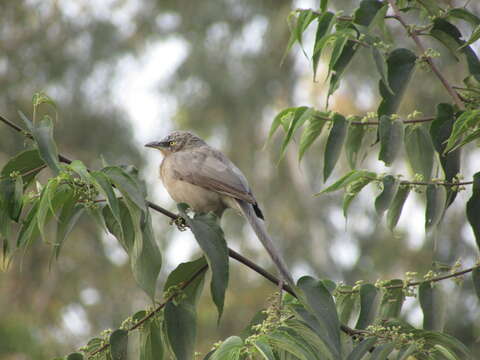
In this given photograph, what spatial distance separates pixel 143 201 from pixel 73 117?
12658mm

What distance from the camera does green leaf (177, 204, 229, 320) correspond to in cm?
242

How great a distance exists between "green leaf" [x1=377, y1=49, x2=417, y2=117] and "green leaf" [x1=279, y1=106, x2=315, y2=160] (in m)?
0.34

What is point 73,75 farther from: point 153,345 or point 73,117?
point 153,345

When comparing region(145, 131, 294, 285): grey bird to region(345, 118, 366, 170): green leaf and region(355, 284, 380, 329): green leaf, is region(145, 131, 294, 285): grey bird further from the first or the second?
region(355, 284, 380, 329): green leaf

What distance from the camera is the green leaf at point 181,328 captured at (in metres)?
2.52

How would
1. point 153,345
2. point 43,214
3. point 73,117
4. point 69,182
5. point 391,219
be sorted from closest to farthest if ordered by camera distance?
point 43,214, point 69,182, point 153,345, point 391,219, point 73,117

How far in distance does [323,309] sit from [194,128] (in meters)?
13.1

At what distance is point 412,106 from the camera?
12.7 meters

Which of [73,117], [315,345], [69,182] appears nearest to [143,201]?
[69,182]

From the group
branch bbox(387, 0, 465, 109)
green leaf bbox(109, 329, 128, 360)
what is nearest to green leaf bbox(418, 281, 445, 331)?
branch bbox(387, 0, 465, 109)

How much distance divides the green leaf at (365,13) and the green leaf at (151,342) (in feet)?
5.67

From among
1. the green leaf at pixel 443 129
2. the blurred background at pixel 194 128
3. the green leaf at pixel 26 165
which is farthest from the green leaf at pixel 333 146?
the blurred background at pixel 194 128

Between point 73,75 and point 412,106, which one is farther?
point 73,75

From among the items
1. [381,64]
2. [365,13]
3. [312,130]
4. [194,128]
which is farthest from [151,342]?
[194,128]
